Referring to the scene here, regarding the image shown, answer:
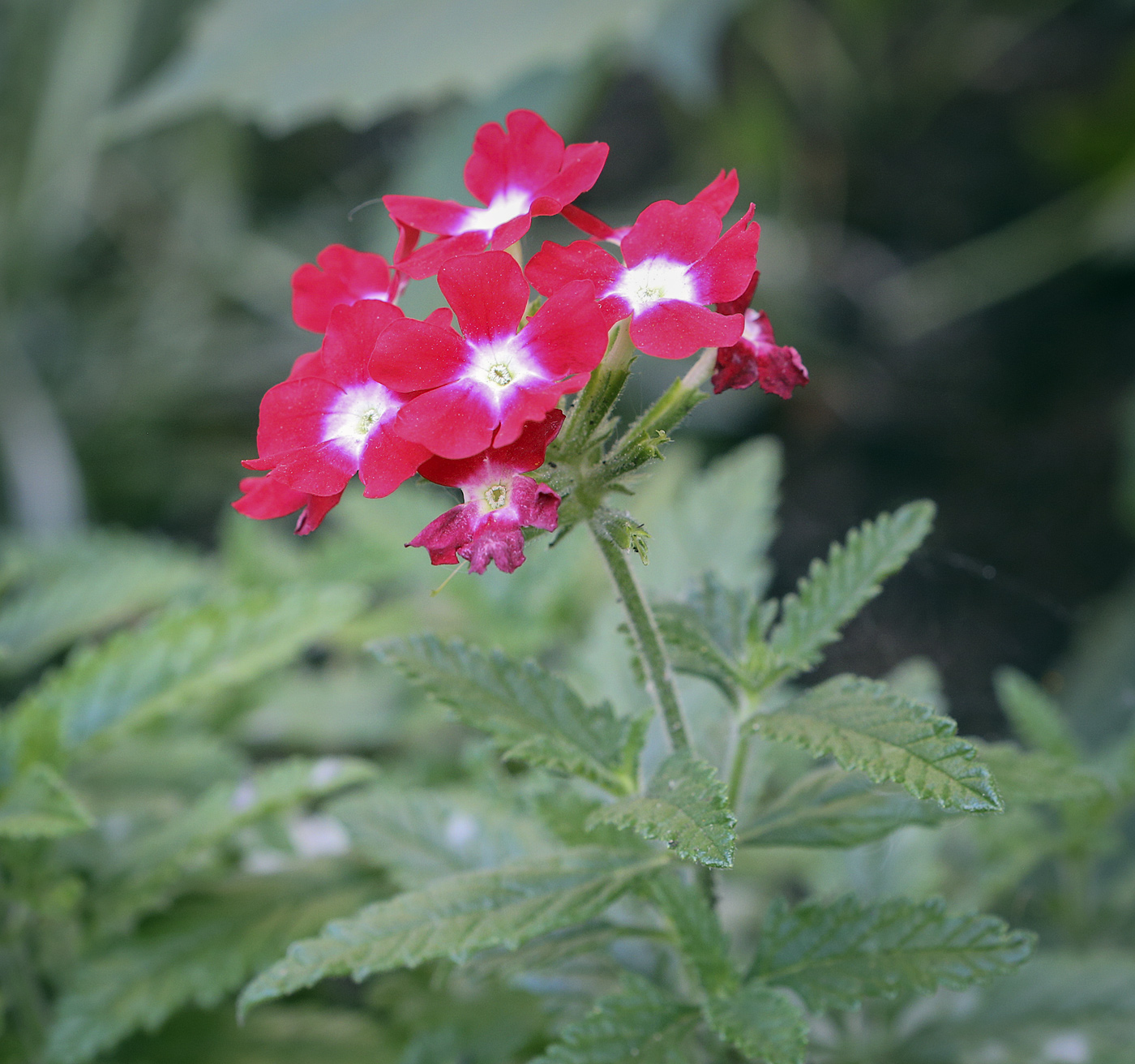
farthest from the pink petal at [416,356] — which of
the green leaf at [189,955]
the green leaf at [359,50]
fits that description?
the green leaf at [359,50]

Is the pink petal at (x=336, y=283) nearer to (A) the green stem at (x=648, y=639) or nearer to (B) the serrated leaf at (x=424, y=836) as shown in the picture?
(A) the green stem at (x=648, y=639)

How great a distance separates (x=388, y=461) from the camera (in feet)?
1.70

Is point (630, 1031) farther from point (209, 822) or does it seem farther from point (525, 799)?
point (209, 822)

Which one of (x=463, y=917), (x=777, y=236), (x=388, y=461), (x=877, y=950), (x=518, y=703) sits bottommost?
(x=877, y=950)

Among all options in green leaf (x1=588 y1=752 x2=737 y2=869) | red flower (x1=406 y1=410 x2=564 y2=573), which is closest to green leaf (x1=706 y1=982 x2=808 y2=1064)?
green leaf (x1=588 y1=752 x2=737 y2=869)

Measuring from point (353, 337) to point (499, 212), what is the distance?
0.15 meters

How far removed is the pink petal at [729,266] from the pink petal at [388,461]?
17 cm

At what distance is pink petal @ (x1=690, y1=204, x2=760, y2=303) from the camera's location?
0.53 m

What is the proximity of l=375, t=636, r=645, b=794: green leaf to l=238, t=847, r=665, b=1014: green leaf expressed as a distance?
0.06 m

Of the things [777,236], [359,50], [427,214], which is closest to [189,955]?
[427,214]

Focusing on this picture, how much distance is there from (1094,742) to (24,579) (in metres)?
1.49

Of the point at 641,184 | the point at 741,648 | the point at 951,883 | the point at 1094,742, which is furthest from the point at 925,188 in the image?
the point at 741,648

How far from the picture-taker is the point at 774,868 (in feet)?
3.54

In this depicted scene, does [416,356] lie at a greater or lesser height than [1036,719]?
greater
